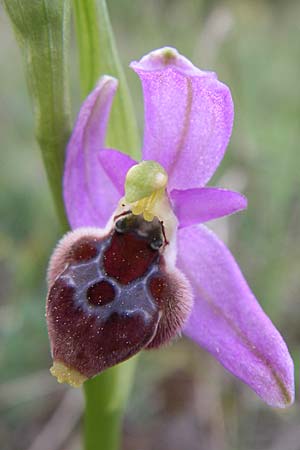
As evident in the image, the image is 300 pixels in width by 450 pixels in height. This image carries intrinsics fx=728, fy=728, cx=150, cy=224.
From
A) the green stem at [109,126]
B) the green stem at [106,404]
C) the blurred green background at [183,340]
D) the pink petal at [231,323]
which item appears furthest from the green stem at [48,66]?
the blurred green background at [183,340]

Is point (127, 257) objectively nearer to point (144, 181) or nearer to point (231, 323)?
point (144, 181)

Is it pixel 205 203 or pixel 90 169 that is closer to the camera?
pixel 205 203

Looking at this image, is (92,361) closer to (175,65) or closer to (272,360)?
(272,360)

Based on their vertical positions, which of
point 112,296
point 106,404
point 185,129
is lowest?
point 106,404

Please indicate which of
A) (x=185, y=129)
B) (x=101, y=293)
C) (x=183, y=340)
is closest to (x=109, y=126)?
(x=185, y=129)

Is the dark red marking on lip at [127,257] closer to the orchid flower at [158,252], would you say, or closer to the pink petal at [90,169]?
the orchid flower at [158,252]

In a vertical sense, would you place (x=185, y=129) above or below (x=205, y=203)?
above
